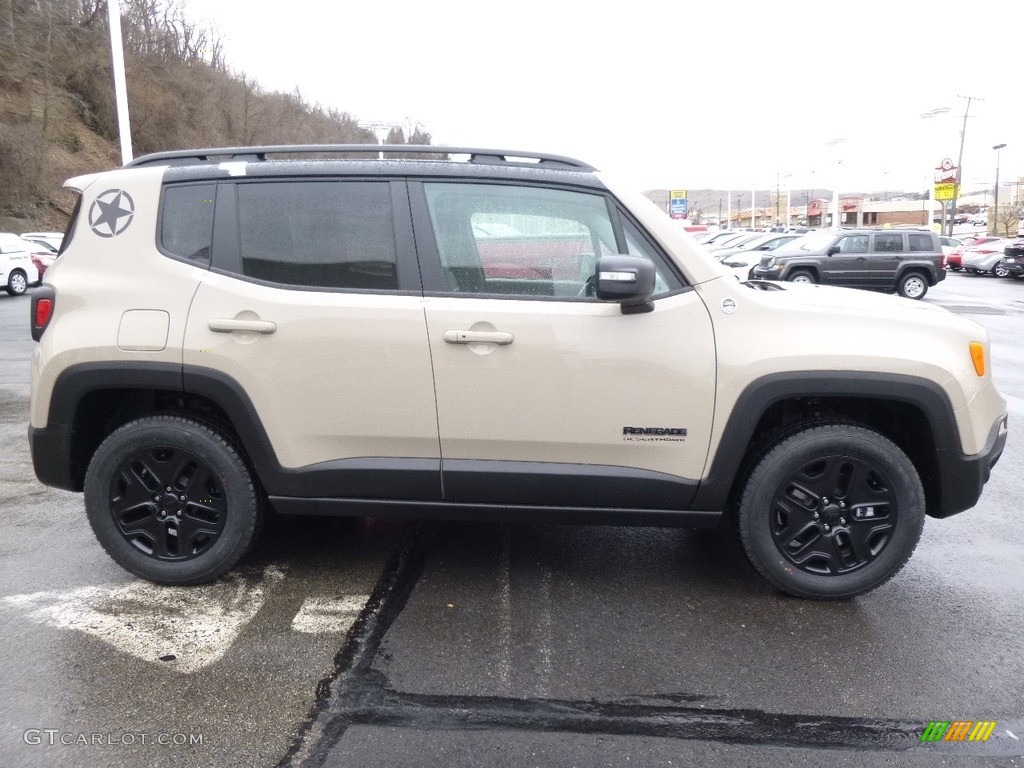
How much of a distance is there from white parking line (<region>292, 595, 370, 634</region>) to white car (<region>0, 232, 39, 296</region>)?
18.8 metres

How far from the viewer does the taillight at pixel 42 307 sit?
366 centimetres

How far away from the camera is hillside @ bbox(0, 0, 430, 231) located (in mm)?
30500

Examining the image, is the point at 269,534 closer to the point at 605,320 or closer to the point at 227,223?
the point at 227,223

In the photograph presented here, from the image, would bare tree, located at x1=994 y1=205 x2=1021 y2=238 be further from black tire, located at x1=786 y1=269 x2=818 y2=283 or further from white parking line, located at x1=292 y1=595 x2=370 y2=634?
white parking line, located at x1=292 y1=595 x2=370 y2=634

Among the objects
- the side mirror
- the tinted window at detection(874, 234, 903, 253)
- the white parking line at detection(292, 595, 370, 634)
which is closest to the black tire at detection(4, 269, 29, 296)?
the white parking line at detection(292, 595, 370, 634)

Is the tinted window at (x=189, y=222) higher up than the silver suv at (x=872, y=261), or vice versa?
the tinted window at (x=189, y=222)

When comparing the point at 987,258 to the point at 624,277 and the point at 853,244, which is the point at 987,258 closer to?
the point at 853,244

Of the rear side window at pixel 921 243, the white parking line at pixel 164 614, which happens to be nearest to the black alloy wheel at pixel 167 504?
the white parking line at pixel 164 614

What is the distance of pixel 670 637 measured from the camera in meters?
3.40

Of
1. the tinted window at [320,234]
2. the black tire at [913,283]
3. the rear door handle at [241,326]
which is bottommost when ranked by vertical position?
the black tire at [913,283]

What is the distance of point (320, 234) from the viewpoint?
11.9ft

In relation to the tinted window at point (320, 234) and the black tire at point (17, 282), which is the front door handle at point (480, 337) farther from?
the black tire at point (17, 282)

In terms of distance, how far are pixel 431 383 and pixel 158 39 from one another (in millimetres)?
45018

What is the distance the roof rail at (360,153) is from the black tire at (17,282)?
18.2 m
